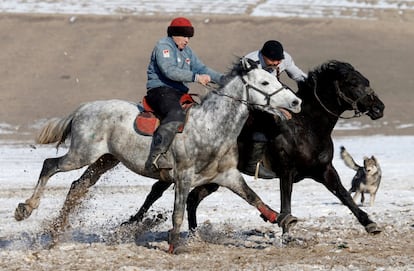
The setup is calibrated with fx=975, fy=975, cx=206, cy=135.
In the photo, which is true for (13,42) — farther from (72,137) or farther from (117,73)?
(72,137)

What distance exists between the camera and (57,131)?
11289 mm

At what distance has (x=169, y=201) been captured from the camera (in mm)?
16375

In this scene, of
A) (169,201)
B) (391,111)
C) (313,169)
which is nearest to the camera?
(313,169)

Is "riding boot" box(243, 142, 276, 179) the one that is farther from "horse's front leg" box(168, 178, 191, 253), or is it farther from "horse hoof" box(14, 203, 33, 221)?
"horse hoof" box(14, 203, 33, 221)

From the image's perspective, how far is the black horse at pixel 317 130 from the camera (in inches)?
426

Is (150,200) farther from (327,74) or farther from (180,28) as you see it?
(327,74)

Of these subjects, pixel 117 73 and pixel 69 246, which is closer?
pixel 69 246

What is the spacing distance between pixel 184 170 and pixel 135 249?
40.1 inches

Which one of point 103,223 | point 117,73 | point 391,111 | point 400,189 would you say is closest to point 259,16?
point 117,73

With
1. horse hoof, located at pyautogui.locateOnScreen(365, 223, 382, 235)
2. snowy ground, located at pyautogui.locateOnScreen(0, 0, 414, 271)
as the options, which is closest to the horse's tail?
snowy ground, located at pyautogui.locateOnScreen(0, 0, 414, 271)

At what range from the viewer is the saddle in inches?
409

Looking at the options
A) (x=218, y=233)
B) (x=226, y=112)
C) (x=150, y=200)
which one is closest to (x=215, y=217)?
(x=150, y=200)

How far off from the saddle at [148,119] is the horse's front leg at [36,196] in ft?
3.85

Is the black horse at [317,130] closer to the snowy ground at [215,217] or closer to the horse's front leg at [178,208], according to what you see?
the snowy ground at [215,217]
